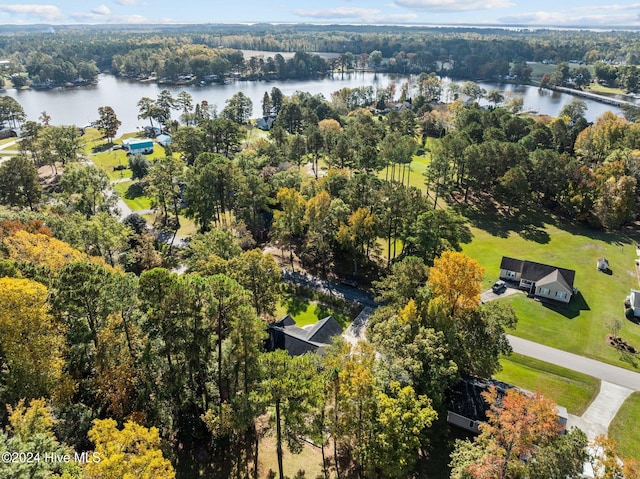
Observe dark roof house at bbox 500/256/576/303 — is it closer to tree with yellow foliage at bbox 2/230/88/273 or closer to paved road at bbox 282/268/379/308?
paved road at bbox 282/268/379/308

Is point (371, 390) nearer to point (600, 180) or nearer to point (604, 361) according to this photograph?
point (604, 361)

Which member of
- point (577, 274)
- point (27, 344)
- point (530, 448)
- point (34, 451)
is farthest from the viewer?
point (577, 274)

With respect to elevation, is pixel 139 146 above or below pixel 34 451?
below

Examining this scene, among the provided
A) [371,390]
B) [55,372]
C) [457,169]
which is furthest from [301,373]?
[457,169]

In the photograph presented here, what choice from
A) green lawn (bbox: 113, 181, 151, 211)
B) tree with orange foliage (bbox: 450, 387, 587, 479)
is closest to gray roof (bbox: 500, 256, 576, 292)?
tree with orange foliage (bbox: 450, 387, 587, 479)

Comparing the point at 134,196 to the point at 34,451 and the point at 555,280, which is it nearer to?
the point at 34,451

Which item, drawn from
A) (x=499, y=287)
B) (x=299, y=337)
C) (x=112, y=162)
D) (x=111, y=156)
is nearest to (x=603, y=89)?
(x=499, y=287)

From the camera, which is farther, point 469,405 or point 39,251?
point 39,251

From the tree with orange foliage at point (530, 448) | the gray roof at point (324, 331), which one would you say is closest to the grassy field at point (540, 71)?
the gray roof at point (324, 331)
